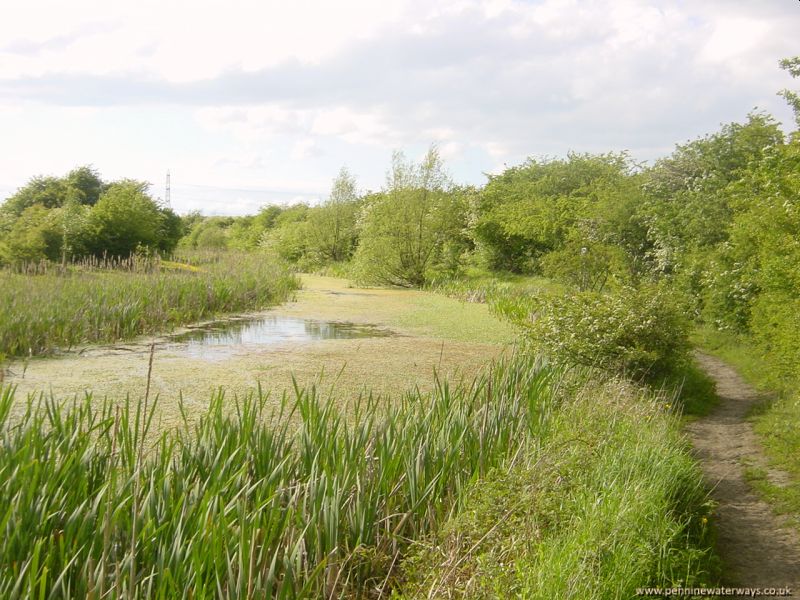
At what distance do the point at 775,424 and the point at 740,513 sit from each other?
6.91 ft

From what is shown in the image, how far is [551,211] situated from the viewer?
23047 mm

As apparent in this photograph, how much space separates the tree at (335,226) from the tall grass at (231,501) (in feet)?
91.9

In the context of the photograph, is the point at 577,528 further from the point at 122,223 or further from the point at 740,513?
the point at 122,223

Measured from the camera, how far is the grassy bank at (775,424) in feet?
18.5

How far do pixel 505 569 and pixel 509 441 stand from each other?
65.4 inches

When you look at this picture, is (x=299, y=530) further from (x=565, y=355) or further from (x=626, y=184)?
(x=626, y=184)

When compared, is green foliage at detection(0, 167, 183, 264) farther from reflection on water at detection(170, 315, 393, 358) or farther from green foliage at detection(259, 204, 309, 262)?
green foliage at detection(259, 204, 309, 262)

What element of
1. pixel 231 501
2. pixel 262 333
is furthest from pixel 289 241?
pixel 231 501

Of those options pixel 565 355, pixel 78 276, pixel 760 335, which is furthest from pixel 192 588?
pixel 78 276

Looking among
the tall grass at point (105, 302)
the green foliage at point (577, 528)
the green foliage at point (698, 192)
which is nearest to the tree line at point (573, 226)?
the green foliage at point (698, 192)

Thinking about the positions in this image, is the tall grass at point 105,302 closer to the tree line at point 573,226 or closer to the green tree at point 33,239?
the green tree at point 33,239

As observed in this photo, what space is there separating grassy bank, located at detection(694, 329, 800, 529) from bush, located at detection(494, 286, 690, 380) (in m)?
1.10

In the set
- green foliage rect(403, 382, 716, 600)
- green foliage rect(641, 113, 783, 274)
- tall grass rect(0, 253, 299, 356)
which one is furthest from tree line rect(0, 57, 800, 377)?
tall grass rect(0, 253, 299, 356)

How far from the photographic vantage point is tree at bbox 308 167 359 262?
32.5m
